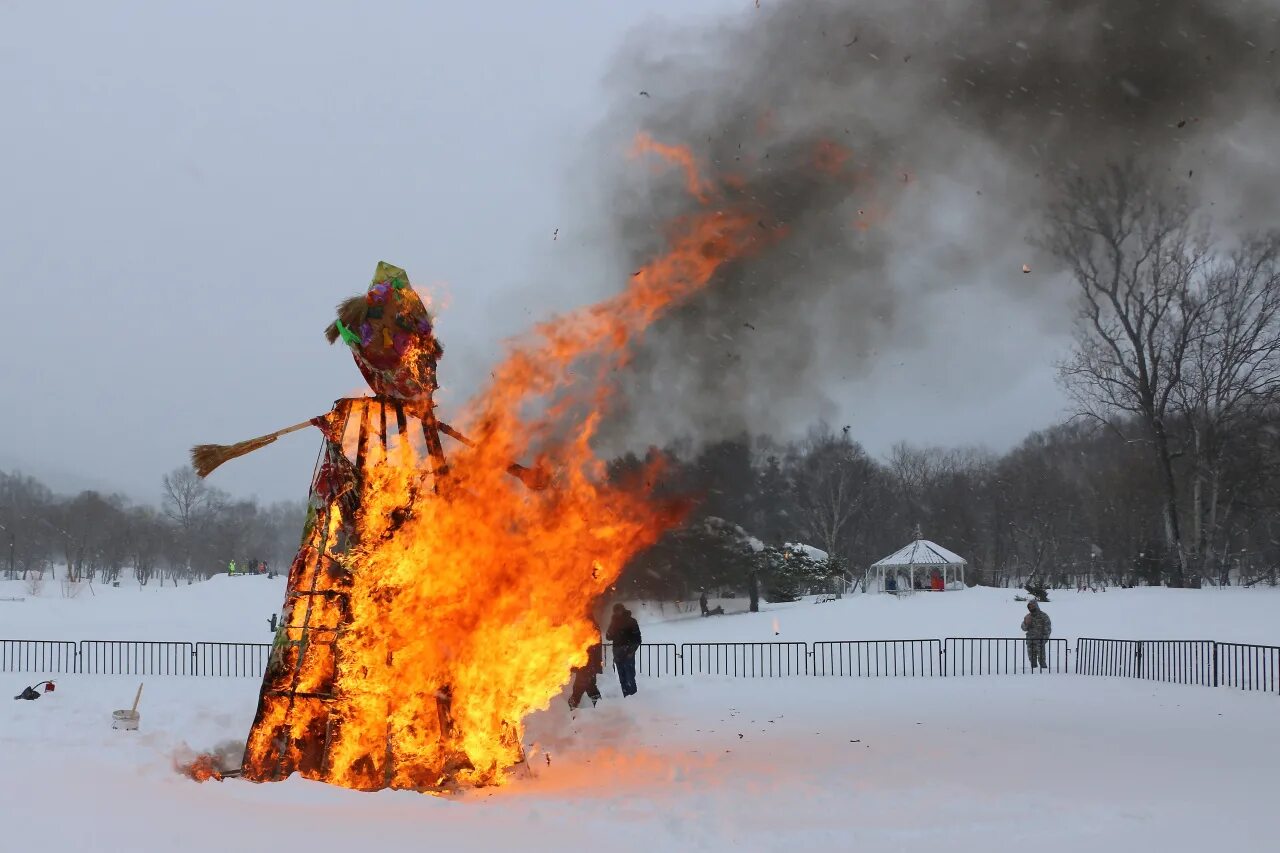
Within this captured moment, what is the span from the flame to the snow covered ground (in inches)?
28.8

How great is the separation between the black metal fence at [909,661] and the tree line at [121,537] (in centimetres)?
5751

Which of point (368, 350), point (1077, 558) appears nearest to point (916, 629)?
point (368, 350)

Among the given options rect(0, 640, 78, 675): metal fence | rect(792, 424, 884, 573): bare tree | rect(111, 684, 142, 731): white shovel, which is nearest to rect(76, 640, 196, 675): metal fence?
rect(0, 640, 78, 675): metal fence

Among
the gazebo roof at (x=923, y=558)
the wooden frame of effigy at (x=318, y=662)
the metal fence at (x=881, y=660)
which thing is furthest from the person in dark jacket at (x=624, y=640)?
the gazebo roof at (x=923, y=558)

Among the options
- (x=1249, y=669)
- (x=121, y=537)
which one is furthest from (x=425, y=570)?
(x=121, y=537)

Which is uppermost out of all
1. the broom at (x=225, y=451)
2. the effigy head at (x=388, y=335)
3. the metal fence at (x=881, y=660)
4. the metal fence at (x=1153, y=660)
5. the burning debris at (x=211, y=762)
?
the effigy head at (x=388, y=335)

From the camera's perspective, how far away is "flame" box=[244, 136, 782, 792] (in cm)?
868

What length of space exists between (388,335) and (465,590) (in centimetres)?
244

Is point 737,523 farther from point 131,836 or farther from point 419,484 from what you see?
point 131,836

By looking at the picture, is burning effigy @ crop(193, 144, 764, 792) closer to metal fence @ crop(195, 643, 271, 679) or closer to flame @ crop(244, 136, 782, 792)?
flame @ crop(244, 136, 782, 792)

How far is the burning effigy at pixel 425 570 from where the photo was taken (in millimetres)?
8688

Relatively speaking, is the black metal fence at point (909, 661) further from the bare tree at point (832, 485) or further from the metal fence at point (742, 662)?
the bare tree at point (832, 485)

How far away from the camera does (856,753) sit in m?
11.6

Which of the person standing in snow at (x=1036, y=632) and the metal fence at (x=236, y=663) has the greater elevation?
the person standing in snow at (x=1036, y=632)
